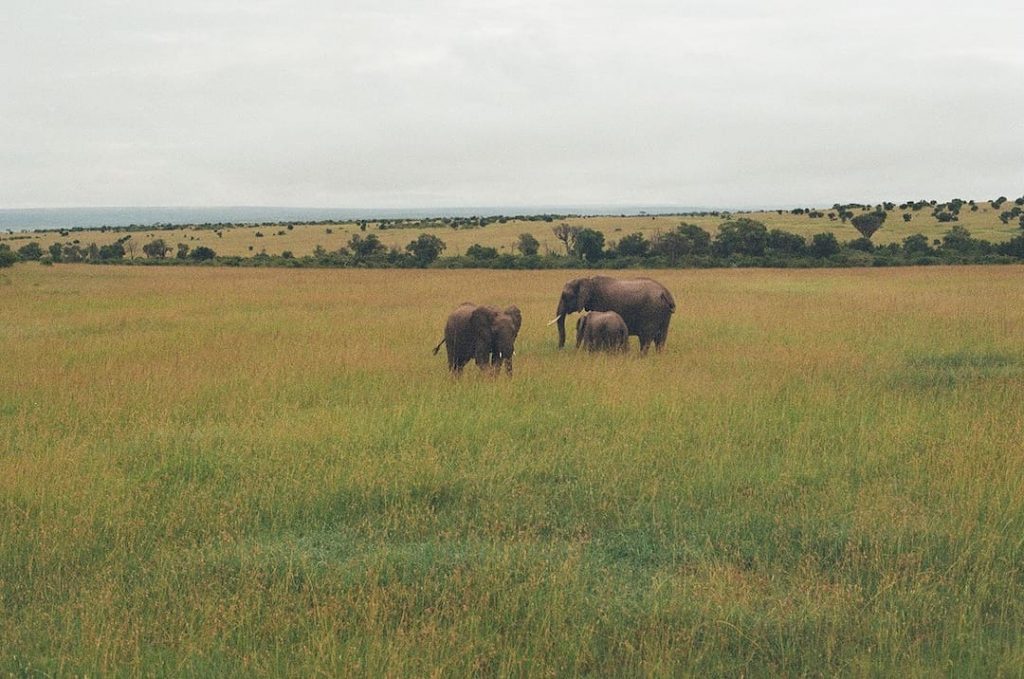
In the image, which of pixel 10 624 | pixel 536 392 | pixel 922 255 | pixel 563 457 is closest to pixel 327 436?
pixel 563 457

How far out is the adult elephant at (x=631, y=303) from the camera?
16.5 meters

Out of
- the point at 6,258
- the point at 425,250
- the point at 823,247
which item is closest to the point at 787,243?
the point at 823,247

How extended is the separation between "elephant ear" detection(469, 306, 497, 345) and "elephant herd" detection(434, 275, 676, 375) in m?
0.02

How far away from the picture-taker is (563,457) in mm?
8219

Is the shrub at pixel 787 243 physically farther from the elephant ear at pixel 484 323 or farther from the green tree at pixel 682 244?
the elephant ear at pixel 484 323

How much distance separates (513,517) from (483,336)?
20.4ft

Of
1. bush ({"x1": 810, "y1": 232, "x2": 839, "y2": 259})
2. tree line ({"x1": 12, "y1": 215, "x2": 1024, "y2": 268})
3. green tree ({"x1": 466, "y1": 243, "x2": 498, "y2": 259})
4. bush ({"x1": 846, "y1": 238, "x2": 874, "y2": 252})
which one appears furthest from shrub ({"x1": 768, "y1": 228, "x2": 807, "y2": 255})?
green tree ({"x1": 466, "y1": 243, "x2": 498, "y2": 259})

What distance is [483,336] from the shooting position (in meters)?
12.6

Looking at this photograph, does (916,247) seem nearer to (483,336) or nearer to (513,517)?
(483,336)

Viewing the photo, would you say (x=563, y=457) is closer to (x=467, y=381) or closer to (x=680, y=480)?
(x=680, y=480)

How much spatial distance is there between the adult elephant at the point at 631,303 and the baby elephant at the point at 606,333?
20.5 inches

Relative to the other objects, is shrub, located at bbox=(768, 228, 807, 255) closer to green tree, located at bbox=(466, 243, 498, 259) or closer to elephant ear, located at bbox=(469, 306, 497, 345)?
green tree, located at bbox=(466, 243, 498, 259)

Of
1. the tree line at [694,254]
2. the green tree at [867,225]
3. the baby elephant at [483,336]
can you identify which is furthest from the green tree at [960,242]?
the baby elephant at [483,336]

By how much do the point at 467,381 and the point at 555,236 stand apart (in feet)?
218
